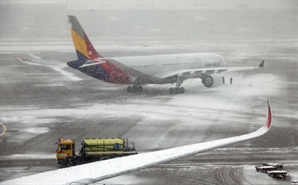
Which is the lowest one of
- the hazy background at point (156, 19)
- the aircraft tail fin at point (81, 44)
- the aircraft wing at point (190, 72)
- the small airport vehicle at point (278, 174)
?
the small airport vehicle at point (278, 174)

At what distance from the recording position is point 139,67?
155 feet

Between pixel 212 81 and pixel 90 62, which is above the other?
pixel 90 62

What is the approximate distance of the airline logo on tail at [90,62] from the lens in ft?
151

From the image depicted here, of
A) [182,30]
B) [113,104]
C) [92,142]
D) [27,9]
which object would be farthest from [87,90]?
[182,30]

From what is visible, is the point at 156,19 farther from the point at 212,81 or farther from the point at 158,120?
the point at 158,120

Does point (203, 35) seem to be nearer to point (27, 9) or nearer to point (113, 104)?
point (27, 9)

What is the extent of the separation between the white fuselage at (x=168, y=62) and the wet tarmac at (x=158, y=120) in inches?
75.7

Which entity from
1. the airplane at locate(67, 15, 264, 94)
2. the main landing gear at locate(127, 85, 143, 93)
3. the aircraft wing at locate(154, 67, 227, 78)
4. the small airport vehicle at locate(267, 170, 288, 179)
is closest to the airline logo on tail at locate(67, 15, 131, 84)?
the airplane at locate(67, 15, 264, 94)

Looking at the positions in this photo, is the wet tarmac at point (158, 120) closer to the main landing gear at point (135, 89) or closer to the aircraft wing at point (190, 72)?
the main landing gear at point (135, 89)

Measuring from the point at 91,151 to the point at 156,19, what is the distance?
12068cm

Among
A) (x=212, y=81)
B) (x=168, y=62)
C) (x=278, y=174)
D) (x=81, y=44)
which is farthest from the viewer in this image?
(x=212, y=81)

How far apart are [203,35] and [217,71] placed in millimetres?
83003

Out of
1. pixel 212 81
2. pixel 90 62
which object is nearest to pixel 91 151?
pixel 90 62

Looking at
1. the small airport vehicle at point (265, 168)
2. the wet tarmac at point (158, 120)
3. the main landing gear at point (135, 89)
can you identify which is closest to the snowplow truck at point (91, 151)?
the wet tarmac at point (158, 120)
